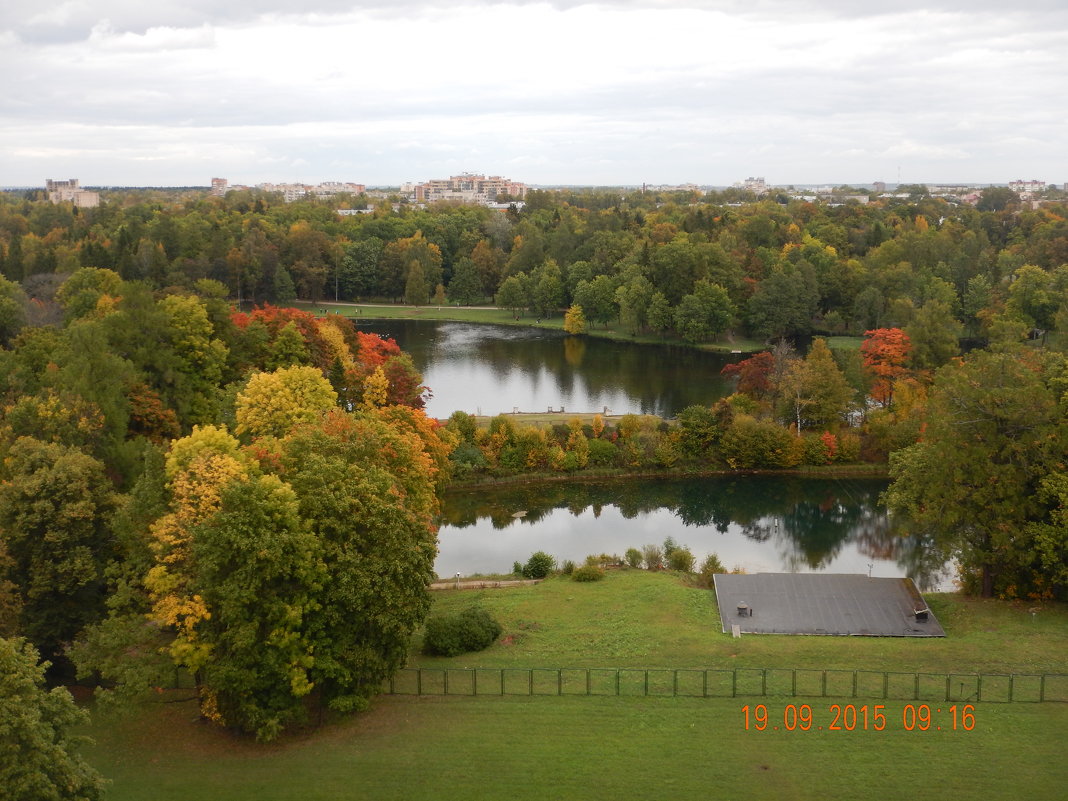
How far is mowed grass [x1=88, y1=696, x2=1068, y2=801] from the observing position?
59.4 feet

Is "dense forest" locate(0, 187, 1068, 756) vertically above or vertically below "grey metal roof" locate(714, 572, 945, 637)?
above

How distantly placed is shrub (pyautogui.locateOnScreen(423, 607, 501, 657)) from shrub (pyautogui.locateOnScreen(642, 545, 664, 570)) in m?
9.52

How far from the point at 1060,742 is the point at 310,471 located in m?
16.4

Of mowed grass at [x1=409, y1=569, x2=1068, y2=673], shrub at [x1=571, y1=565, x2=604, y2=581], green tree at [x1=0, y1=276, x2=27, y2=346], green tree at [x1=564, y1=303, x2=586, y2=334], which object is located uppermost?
green tree at [x1=0, y1=276, x2=27, y2=346]

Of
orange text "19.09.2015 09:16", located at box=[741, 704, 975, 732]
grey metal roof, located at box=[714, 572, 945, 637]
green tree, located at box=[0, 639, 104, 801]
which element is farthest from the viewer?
grey metal roof, located at box=[714, 572, 945, 637]

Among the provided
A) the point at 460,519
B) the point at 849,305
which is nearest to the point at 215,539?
the point at 460,519

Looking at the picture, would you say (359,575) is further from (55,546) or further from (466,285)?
(466,285)

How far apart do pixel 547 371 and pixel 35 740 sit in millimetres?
52635

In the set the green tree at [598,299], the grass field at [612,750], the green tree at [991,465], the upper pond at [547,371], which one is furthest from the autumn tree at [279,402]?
the green tree at [598,299]

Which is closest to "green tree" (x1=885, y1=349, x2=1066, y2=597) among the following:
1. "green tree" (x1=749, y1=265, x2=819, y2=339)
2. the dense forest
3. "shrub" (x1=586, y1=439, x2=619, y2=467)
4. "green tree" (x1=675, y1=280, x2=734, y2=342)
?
the dense forest

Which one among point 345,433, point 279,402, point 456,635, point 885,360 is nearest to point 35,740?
point 456,635

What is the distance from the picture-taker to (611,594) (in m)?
29.4

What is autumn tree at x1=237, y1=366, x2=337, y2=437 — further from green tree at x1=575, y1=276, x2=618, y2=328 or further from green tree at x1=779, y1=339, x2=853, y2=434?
green tree at x1=575, y1=276, x2=618, y2=328

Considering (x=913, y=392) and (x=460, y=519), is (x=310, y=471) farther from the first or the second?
(x=913, y=392)
